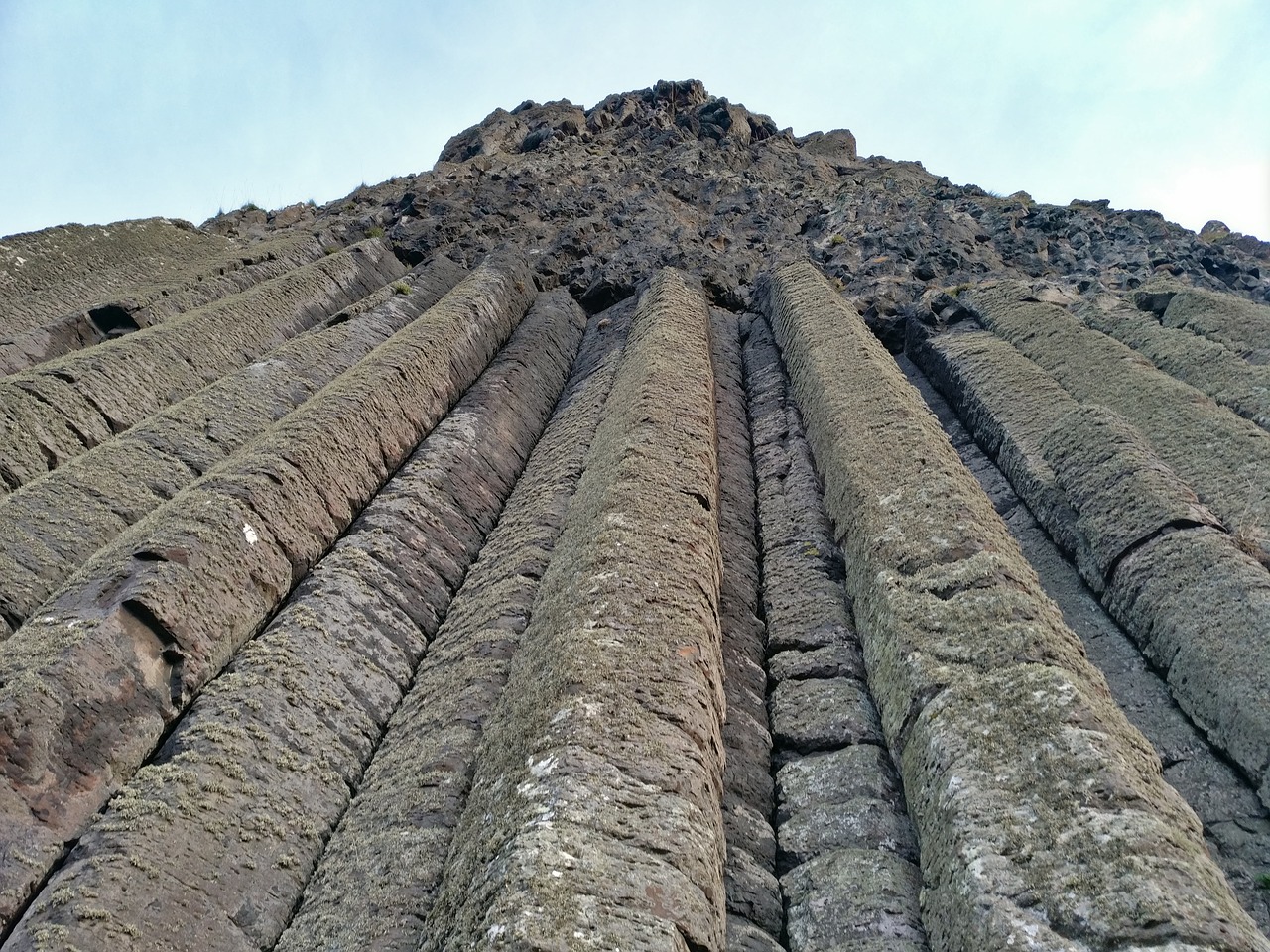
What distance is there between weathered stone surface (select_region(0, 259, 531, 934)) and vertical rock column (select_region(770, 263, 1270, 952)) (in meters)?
5.32

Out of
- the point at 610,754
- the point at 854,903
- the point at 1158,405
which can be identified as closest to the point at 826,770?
the point at 854,903

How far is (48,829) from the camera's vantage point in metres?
5.55

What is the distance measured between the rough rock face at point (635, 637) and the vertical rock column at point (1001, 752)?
0.03m

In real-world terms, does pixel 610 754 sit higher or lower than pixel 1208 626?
lower

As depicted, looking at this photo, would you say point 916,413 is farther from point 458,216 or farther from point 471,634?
point 458,216

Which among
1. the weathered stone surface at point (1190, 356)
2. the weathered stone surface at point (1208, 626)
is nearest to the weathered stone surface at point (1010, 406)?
the weathered stone surface at point (1208, 626)

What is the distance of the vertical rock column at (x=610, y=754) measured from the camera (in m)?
4.80

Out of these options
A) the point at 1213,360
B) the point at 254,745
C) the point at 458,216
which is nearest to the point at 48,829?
the point at 254,745

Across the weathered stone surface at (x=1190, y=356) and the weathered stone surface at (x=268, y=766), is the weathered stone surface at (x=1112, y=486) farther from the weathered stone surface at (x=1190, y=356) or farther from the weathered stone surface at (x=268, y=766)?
the weathered stone surface at (x=268, y=766)

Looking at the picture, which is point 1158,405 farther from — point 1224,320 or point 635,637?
point 635,637

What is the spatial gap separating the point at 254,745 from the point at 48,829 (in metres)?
1.31

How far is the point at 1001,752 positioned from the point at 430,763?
398 cm

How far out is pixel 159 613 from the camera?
6.91 meters

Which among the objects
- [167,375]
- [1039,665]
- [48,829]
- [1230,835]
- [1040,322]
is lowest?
[48,829]
